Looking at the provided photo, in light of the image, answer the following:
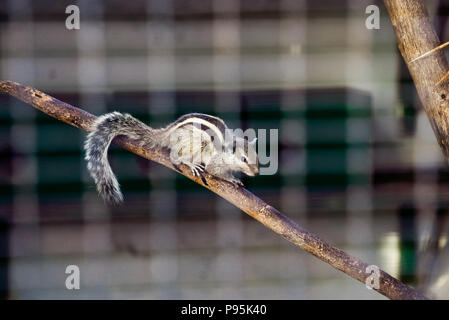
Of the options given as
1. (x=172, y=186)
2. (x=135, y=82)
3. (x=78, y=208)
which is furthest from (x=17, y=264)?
(x=135, y=82)

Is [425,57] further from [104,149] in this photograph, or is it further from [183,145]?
[104,149]

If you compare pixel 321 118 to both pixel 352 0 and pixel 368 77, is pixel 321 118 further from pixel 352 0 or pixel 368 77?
pixel 352 0

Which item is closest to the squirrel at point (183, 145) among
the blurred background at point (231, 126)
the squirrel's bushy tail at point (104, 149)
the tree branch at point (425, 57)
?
the squirrel's bushy tail at point (104, 149)

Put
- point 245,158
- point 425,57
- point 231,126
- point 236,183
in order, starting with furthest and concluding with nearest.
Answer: point 231,126
point 245,158
point 236,183
point 425,57

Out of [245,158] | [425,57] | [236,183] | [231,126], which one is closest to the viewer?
[425,57]

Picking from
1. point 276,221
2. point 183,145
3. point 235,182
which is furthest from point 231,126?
point 276,221

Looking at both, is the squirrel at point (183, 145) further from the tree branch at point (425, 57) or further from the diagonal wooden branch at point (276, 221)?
the tree branch at point (425, 57)
